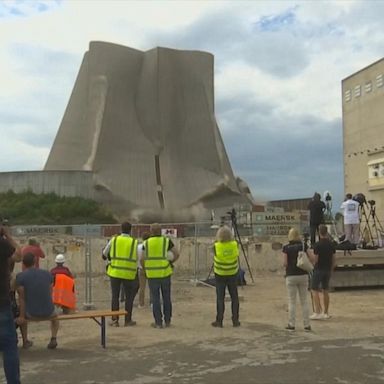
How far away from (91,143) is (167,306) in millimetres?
50734

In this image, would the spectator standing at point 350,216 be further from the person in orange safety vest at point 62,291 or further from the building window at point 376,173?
the building window at point 376,173

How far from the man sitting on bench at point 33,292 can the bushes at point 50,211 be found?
4378 cm

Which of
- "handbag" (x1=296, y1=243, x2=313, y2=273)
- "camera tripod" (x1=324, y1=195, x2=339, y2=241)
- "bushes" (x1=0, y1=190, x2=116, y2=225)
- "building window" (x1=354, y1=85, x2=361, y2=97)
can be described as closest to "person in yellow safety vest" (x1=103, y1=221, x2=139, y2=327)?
"handbag" (x1=296, y1=243, x2=313, y2=273)

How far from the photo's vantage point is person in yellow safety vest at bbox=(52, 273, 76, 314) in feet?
29.8

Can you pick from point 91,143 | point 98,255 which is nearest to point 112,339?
point 98,255

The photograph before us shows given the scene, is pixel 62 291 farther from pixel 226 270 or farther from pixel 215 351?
pixel 215 351

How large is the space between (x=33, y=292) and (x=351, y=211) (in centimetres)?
1015

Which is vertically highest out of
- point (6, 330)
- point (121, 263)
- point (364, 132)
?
point (364, 132)

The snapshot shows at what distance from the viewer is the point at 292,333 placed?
9.00 m

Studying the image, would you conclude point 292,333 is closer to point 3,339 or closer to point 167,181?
point 3,339

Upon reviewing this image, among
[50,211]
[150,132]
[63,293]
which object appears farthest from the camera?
[150,132]

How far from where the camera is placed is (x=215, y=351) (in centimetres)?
764

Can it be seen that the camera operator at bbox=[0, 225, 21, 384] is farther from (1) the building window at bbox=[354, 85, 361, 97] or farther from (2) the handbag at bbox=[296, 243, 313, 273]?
(1) the building window at bbox=[354, 85, 361, 97]

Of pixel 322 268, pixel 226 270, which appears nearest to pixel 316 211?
pixel 322 268
